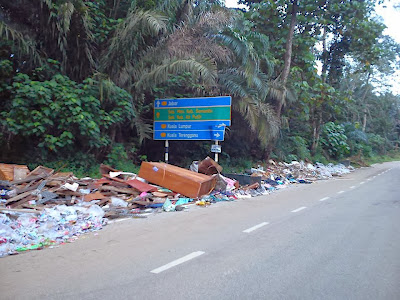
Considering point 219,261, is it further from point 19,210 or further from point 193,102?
point 193,102

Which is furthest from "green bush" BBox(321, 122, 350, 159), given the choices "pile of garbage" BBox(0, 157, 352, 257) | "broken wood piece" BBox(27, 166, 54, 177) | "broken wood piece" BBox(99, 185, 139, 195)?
"broken wood piece" BBox(27, 166, 54, 177)

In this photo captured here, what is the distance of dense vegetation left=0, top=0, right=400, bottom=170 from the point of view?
1231 cm

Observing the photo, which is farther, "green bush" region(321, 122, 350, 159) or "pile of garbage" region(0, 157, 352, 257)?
"green bush" region(321, 122, 350, 159)

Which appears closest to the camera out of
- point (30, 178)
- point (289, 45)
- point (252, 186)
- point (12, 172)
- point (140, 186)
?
point (30, 178)

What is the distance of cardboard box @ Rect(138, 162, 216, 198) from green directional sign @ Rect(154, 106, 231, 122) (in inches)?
145

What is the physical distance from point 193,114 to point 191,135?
2.87ft

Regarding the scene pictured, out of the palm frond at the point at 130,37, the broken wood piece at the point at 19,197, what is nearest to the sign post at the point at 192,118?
the palm frond at the point at 130,37

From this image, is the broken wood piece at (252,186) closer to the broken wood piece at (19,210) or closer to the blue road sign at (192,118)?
the blue road sign at (192,118)

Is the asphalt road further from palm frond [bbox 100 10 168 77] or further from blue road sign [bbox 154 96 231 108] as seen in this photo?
blue road sign [bbox 154 96 231 108]

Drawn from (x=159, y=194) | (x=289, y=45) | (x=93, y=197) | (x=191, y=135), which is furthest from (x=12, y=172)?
(x=289, y=45)

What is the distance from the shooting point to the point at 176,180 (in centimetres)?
1205

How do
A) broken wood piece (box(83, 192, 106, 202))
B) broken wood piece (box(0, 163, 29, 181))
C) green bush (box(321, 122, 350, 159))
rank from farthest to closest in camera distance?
green bush (box(321, 122, 350, 159)), broken wood piece (box(0, 163, 29, 181)), broken wood piece (box(83, 192, 106, 202))

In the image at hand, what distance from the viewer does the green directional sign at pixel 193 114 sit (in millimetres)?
15469

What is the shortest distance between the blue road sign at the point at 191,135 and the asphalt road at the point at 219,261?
22.0 ft
